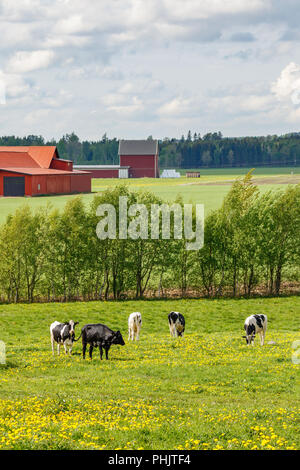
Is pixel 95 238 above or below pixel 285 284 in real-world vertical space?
above

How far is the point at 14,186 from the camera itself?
11169 cm

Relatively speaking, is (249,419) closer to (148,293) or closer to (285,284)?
(148,293)

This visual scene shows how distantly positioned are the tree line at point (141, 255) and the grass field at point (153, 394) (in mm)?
11752

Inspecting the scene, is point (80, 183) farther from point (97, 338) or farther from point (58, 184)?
point (97, 338)

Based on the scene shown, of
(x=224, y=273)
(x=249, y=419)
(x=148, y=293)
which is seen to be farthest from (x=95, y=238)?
(x=249, y=419)

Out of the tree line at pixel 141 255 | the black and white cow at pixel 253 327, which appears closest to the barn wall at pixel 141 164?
the tree line at pixel 141 255

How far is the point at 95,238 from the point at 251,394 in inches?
1243

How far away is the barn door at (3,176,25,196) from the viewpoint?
365 feet

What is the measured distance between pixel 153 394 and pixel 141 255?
31137 millimetres

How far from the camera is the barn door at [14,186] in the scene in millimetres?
111375

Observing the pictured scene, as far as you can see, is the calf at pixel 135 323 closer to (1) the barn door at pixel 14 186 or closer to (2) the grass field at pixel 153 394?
(2) the grass field at pixel 153 394

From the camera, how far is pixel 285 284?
52938 millimetres

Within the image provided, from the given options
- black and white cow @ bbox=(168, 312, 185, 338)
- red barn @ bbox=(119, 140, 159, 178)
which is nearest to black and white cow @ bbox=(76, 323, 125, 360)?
black and white cow @ bbox=(168, 312, 185, 338)

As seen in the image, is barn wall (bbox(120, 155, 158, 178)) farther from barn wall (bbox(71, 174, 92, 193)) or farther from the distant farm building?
barn wall (bbox(71, 174, 92, 193))
